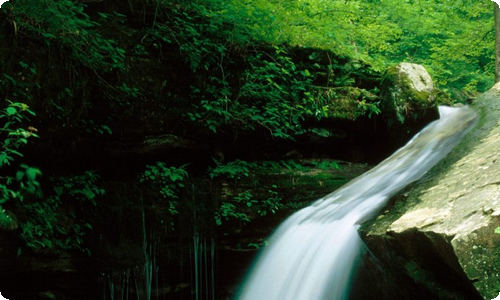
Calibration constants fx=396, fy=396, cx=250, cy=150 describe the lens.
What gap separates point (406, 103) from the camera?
6.20 m

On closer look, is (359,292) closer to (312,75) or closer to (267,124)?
(267,124)

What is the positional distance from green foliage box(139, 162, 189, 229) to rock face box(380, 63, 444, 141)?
3.37 m

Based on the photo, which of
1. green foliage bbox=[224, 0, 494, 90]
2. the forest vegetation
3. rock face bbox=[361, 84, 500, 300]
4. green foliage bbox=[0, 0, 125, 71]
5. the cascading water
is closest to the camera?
rock face bbox=[361, 84, 500, 300]

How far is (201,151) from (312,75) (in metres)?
2.28

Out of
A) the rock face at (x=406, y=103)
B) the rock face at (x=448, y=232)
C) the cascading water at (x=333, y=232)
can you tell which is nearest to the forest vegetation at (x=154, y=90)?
the rock face at (x=406, y=103)

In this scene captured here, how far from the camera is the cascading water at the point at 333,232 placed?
11.6ft

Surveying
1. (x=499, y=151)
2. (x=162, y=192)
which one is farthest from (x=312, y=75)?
(x=499, y=151)

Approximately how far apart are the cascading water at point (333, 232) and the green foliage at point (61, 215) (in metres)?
2.10

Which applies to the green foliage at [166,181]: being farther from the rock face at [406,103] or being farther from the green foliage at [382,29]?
the rock face at [406,103]

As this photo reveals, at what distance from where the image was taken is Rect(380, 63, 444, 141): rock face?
6.20 m

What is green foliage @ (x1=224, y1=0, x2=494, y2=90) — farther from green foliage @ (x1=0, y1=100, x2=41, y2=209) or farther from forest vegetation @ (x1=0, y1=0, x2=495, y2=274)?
green foliage @ (x1=0, y1=100, x2=41, y2=209)

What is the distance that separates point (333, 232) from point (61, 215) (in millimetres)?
3028

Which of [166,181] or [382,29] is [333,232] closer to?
[166,181]

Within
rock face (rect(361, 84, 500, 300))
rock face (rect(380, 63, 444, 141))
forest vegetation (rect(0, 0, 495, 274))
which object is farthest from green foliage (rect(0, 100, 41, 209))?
rock face (rect(380, 63, 444, 141))
